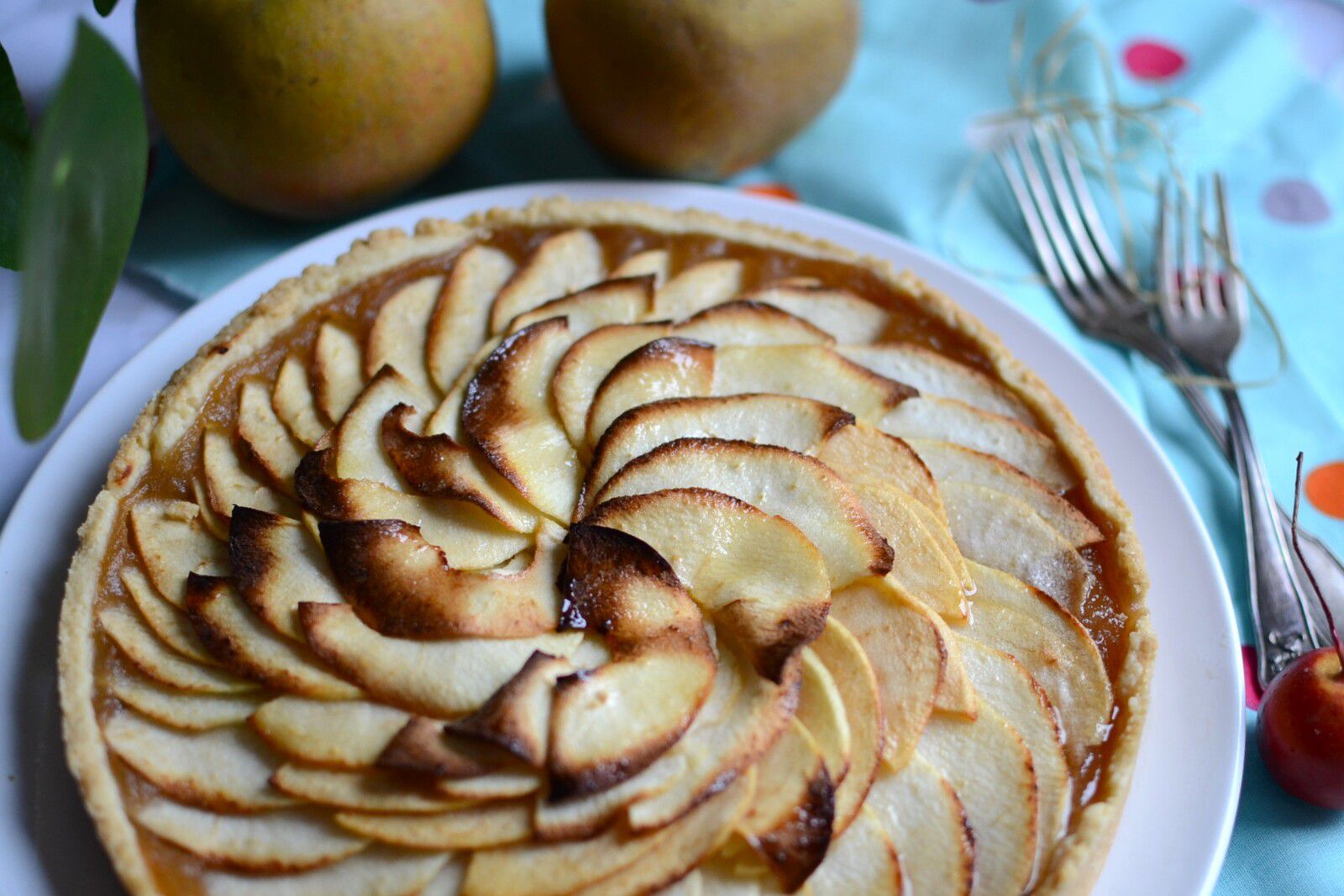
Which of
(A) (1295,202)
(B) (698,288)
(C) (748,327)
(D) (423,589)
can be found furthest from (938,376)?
(A) (1295,202)

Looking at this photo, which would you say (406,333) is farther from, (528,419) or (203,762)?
(203,762)

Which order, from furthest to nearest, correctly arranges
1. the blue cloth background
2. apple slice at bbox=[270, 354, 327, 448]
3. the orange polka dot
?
the blue cloth background
the orange polka dot
apple slice at bbox=[270, 354, 327, 448]

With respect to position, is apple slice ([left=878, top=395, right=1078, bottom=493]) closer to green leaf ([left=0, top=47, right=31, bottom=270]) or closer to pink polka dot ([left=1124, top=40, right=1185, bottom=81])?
green leaf ([left=0, top=47, right=31, bottom=270])

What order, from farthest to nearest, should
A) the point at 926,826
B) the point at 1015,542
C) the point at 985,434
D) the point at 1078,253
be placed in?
1. the point at 1078,253
2. the point at 985,434
3. the point at 1015,542
4. the point at 926,826

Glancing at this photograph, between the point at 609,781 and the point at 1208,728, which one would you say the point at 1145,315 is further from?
the point at 609,781

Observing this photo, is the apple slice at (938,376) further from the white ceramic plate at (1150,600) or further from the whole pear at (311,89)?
the whole pear at (311,89)

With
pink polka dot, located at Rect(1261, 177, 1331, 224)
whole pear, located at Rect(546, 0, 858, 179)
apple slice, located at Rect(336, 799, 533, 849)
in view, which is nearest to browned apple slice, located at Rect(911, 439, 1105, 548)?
apple slice, located at Rect(336, 799, 533, 849)
